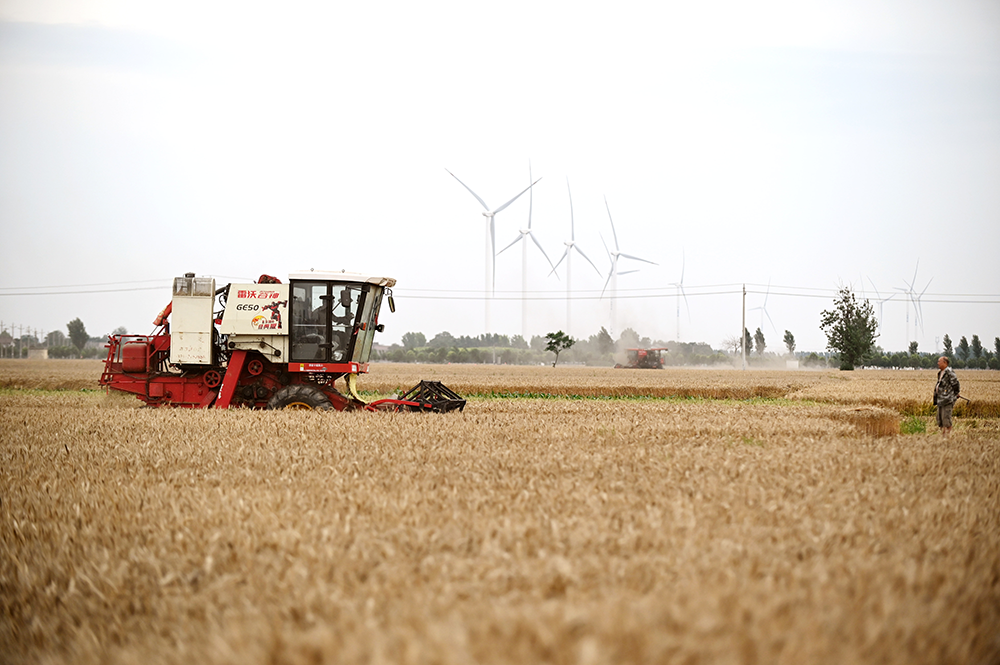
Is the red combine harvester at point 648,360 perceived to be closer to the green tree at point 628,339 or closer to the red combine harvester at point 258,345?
the green tree at point 628,339

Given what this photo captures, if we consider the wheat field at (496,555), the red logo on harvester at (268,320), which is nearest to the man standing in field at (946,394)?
the wheat field at (496,555)

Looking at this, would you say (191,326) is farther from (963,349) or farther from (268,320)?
(963,349)

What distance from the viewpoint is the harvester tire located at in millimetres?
17844

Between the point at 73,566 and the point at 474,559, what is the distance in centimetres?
308

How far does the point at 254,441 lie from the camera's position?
38.3 feet

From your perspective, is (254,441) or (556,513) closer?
(556,513)

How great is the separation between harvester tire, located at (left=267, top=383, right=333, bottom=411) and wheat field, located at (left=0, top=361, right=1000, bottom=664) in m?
6.72

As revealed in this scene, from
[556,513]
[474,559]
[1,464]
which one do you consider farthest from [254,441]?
[474,559]

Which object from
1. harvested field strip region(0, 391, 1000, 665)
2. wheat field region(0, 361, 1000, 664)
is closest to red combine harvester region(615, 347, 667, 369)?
wheat field region(0, 361, 1000, 664)

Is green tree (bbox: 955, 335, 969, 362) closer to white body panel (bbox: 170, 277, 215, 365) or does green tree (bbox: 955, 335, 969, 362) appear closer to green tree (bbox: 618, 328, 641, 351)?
green tree (bbox: 618, 328, 641, 351)

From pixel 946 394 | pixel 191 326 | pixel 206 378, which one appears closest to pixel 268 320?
pixel 191 326

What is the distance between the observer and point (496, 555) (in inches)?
192

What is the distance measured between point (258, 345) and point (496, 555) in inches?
599

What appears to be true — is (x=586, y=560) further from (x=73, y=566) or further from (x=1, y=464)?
(x=1, y=464)
